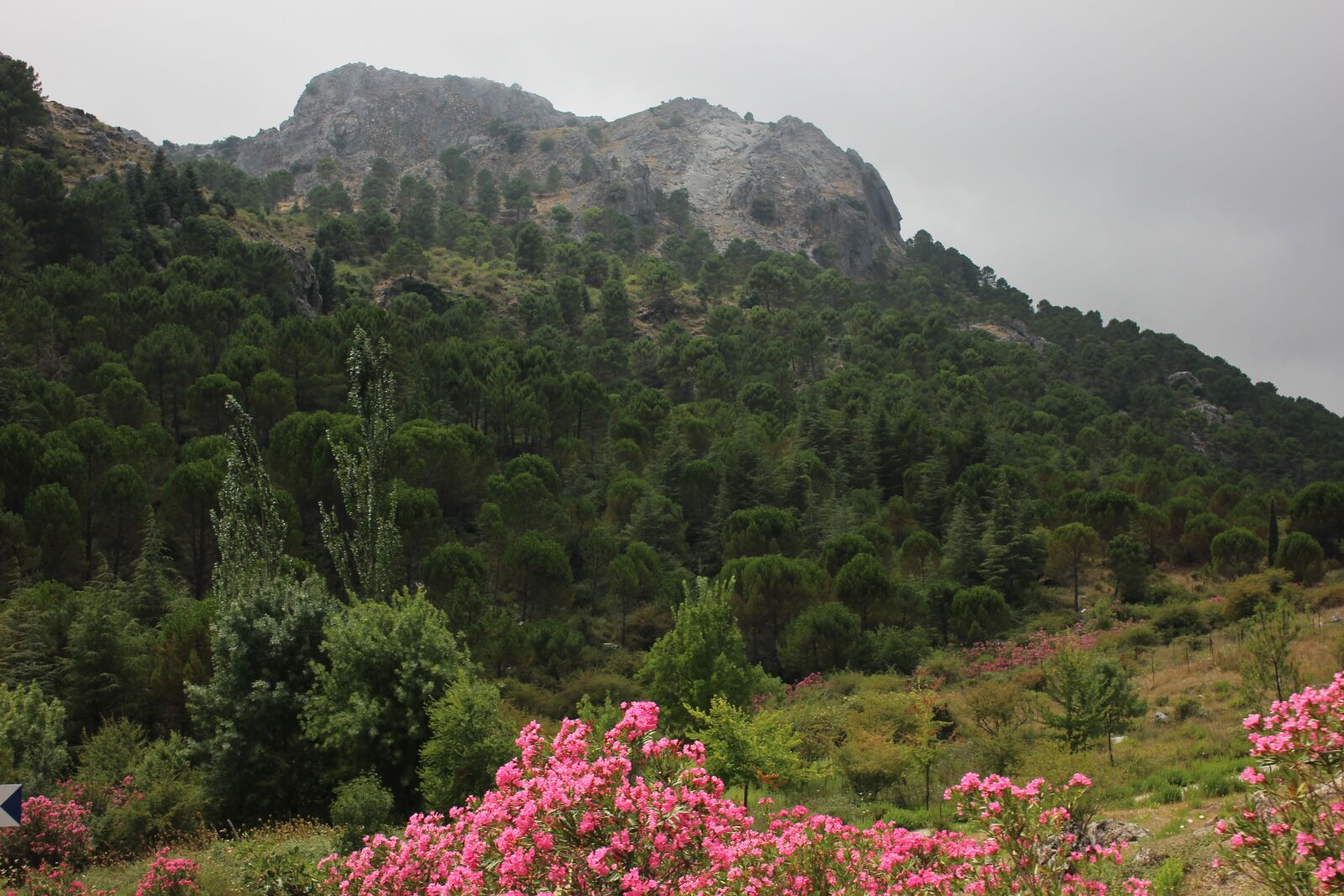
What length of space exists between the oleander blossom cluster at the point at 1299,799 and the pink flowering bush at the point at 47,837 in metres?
20.0

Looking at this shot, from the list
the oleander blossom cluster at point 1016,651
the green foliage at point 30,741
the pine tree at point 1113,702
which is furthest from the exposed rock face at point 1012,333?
the green foliage at point 30,741

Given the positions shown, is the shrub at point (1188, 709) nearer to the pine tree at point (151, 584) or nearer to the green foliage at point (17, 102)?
the pine tree at point (151, 584)

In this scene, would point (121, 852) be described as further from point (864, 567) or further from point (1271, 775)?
point (864, 567)

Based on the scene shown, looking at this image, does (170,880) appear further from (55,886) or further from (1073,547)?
(1073,547)

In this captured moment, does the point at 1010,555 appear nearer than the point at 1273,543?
No

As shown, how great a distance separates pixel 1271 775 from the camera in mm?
6543

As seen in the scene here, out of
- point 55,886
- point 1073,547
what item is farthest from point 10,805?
point 1073,547

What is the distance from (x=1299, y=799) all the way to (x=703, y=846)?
4481 mm

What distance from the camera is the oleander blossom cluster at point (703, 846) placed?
7.22 m

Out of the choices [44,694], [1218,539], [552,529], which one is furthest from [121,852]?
[1218,539]

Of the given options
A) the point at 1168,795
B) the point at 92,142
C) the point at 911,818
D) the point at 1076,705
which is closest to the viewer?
the point at 1168,795

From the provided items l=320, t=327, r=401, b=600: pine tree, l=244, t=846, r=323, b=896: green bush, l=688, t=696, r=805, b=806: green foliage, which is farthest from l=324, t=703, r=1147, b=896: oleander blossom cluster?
l=320, t=327, r=401, b=600: pine tree

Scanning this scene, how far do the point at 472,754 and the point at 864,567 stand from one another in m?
32.5

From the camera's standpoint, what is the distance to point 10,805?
7.46 meters
